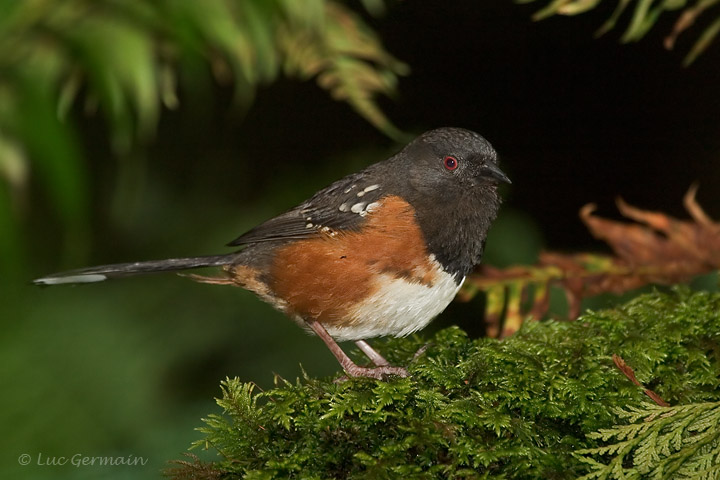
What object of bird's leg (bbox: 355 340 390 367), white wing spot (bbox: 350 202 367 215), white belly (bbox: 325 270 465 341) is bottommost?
bird's leg (bbox: 355 340 390 367)

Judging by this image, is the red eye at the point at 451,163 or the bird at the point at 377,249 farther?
the red eye at the point at 451,163

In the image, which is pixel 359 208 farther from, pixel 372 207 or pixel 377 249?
pixel 377 249

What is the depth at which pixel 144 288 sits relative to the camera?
14.0ft

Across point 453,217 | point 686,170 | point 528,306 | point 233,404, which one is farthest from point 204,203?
point 686,170

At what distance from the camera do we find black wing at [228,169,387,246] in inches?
104

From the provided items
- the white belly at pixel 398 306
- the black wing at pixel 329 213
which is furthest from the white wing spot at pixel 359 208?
the white belly at pixel 398 306

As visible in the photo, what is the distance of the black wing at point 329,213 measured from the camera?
2.63 meters

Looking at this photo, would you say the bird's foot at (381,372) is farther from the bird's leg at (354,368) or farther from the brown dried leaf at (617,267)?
the brown dried leaf at (617,267)

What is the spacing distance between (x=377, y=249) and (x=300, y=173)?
2030 millimetres

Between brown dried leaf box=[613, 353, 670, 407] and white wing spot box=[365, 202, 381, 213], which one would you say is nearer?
brown dried leaf box=[613, 353, 670, 407]

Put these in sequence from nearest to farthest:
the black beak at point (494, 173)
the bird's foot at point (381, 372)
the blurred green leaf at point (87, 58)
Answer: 1. the bird's foot at point (381, 372)
2. the blurred green leaf at point (87, 58)
3. the black beak at point (494, 173)

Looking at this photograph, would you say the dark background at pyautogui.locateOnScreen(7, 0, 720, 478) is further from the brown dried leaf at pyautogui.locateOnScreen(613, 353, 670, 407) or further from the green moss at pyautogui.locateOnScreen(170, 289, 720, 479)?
the brown dried leaf at pyautogui.locateOnScreen(613, 353, 670, 407)

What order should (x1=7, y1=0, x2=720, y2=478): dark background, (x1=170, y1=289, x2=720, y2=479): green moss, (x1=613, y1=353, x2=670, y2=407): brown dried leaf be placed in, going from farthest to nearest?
(x1=7, y1=0, x2=720, y2=478): dark background, (x1=613, y1=353, x2=670, y2=407): brown dried leaf, (x1=170, y1=289, x2=720, y2=479): green moss

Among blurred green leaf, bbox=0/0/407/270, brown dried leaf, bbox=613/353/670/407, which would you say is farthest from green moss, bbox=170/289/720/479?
blurred green leaf, bbox=0/0/407/270
